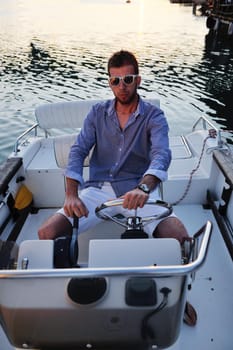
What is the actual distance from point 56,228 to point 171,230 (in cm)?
75

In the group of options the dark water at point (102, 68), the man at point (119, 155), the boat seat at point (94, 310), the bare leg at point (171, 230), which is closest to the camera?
the boat seat at point (94, 310)

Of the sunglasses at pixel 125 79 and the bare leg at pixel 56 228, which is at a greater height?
the sunglasses at pixel 125 79

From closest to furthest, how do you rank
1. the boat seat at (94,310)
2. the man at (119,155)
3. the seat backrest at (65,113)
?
the boat seat at (94,310) < the man at (119,155) < the seat backrest at (65,113)

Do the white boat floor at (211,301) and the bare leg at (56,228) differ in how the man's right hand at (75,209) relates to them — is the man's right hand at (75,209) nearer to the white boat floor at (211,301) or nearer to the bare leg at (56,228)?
the bare leg at (56,228)

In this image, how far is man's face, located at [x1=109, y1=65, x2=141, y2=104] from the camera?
228 cm

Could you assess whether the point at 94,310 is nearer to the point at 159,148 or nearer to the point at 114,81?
the point at 159,148

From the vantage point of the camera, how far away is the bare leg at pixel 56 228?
2.18m

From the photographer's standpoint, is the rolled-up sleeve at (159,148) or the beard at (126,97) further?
the beard at (126,97)

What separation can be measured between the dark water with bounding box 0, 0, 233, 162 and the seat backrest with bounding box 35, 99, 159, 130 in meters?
4.41

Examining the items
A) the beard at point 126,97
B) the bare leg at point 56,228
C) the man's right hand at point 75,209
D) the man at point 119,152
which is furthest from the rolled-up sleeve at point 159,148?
the bare leg at point 56,228

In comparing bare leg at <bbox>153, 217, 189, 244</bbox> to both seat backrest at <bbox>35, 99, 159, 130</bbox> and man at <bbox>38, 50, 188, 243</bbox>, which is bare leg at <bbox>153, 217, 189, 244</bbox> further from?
seat backrest at <bbox>35, 99, 159, 130</bbox>

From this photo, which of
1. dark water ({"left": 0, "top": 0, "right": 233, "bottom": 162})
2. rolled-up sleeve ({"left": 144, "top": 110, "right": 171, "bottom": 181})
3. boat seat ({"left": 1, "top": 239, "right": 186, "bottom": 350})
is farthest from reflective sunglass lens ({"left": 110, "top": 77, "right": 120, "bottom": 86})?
dark water ({"left": 0, "top": 0, "right": 233, "bottom": 162})

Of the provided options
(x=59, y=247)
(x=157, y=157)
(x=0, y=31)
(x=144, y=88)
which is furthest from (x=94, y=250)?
(x=0, y=31)

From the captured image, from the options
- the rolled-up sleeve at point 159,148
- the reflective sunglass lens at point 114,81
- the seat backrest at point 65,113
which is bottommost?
the seat backrest at point 65,113
